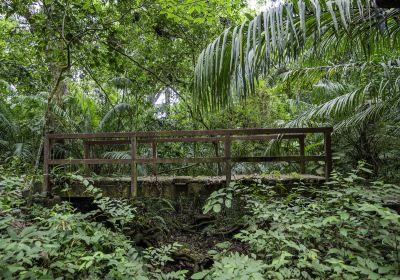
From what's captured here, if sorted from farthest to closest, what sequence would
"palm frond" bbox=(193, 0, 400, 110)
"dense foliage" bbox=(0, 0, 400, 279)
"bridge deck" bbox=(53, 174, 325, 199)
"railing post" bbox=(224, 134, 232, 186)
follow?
"bridge deck" bbox=(53, 174, 325, 199)
"railing post" bbox=(224, 134, 232, 186)
"dense foliage" bbox=(0, 0, 400, 279)
"palm frond" bbox=(193, 0, 400, 110)

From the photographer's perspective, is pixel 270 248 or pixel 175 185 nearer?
pixel 270 248

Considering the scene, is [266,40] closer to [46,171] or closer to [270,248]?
[270,248]

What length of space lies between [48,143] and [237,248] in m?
3.28

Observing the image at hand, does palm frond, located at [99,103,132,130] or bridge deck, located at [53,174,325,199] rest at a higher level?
palm frond, located at [99,103,132,130]

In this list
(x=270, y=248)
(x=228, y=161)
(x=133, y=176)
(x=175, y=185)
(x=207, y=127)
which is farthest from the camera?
(x=207, y=127)

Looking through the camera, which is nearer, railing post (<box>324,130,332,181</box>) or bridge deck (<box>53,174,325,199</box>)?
railing post (<box>324,130,332,181</box>)

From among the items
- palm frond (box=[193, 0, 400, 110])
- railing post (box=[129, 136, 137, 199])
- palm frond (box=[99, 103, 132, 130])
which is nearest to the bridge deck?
railing post (box=[129, 136, 137, 199])

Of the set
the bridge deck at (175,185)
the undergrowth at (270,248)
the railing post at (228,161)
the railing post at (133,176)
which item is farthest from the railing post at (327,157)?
the railing post at (133,176)

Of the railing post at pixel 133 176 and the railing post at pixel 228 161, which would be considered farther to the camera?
the railing post at pixel 133 176

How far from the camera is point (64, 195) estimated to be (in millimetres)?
4785

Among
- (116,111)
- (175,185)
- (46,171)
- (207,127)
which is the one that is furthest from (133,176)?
(116,111)

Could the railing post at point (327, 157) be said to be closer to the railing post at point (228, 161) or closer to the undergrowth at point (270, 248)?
the undergrowth at point (270, 248)

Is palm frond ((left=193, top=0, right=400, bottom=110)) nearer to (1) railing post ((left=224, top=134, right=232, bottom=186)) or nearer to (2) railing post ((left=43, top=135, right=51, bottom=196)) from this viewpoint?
(1) railing post ((left=224, top=134, right=232, bottom=186))

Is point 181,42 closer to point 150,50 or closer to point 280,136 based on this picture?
point 150,50
